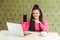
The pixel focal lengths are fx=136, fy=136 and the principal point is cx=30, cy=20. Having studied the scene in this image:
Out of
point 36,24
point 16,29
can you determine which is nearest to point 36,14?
point 36,24

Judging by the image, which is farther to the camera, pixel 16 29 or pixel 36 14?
pixel 36 14

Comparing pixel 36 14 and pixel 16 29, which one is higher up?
pixel 36 14

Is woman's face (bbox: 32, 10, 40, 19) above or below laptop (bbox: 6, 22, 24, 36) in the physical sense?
above

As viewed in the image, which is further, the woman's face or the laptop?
the woman's face

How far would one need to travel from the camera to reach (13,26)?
78.0 inches

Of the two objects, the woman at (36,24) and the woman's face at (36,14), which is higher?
the woman's face at (36,14)

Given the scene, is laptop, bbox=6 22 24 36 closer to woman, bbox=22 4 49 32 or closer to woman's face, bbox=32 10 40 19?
woman, bbox=22 4 49 32

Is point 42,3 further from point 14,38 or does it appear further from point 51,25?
point 14,38

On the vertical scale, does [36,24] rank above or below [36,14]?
below

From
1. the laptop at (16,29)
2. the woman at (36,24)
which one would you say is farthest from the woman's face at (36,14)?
the laptop at (16,29)

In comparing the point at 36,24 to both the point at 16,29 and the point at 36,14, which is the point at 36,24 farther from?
the point at 16,29

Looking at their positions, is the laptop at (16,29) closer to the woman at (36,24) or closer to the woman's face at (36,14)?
the woman at (36,24)

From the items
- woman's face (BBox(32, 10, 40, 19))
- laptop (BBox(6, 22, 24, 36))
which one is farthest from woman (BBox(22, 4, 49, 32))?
laptop (BBox(6, 22, 24, 36))

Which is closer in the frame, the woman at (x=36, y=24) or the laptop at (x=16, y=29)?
the laptop at (x=16, y=29)
